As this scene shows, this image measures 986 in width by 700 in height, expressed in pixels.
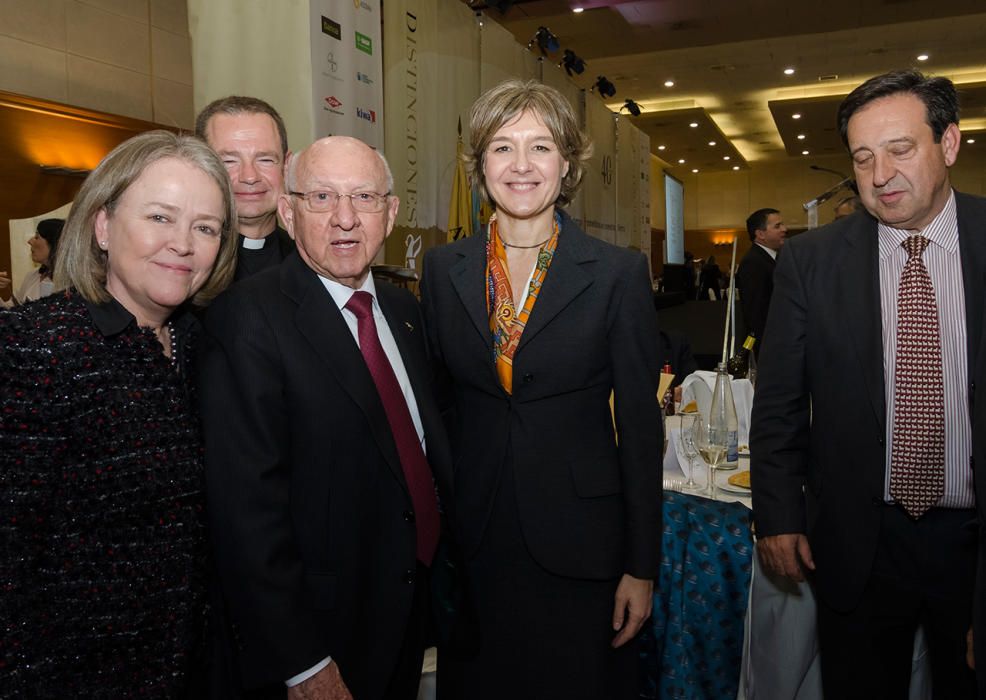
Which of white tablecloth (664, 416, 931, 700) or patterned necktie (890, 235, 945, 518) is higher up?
patterned necktie (890, 235, 945, 518)

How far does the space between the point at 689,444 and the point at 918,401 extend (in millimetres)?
748

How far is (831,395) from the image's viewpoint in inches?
67.7

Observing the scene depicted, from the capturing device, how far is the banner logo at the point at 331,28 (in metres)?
3.73

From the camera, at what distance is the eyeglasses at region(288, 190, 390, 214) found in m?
1.51

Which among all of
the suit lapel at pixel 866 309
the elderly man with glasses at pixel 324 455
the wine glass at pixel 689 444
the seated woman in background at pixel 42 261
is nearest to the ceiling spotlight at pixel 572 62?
the seated woman in background at pixel 42 261

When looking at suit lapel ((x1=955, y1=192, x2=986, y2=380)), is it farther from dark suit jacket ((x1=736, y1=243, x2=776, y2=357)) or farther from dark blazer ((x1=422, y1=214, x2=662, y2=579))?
dark suit jacket ((x1=736, y1=243, x2=776, y2=357))

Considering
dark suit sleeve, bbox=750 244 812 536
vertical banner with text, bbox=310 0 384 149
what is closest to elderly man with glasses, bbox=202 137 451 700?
dark suit sleeve, bbox=750 244 812 536

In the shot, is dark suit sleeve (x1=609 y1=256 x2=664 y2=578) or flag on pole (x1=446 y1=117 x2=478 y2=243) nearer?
dark suit sleeve (x1=609 y1=256 x2=664 y2=578)

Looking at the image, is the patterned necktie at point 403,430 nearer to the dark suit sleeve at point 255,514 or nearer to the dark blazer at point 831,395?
the dark suit sleeve at point 255,514

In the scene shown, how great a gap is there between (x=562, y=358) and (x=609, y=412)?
7.4 inches

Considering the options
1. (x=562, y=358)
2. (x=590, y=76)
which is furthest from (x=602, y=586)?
(x=590, y=76)

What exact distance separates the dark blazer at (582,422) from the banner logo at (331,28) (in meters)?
2.73

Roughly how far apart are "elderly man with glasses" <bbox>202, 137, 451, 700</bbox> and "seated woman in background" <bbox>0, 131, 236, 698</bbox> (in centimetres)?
8

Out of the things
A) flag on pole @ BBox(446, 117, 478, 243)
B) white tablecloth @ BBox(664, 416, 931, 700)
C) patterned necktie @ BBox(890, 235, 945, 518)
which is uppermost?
flag on pole @ BBox(446, 117, 478, 243)
